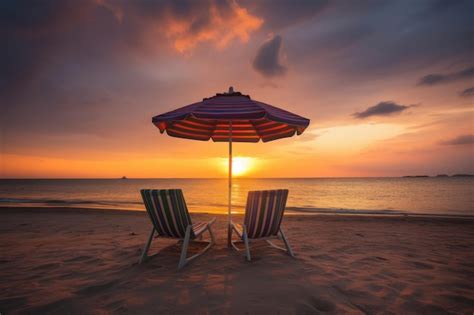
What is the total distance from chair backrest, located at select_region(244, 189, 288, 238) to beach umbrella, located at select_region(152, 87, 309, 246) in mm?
801

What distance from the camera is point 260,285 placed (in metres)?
2.58

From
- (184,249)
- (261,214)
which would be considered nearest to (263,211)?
(261,214)

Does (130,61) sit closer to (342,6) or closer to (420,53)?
(342,6)

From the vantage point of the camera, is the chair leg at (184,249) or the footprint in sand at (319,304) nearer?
the footprint in sand at (319,304)

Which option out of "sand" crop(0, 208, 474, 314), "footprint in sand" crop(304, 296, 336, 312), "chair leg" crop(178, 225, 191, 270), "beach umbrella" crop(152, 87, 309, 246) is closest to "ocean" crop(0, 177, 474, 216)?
"beach umbrella" crop(152, 87, 309, 246)

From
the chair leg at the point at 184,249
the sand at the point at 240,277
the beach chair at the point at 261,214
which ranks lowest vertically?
the sand at the point at 240,277

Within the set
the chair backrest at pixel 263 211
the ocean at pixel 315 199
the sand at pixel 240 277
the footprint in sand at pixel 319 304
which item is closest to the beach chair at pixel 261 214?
the chair backrest at pixel 263 211

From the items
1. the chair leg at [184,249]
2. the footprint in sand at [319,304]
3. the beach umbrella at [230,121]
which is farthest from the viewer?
the chair leg at [184,249]

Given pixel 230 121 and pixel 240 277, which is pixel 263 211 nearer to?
pixel 240 277

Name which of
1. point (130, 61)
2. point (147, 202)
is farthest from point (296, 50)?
point (147, 202)

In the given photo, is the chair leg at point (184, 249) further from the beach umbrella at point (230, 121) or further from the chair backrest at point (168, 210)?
the beach umbrella at point (230, 121)

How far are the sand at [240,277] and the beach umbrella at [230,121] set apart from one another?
4.74ft

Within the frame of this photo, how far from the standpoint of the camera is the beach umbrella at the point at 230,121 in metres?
3.02

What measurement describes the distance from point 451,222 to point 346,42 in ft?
23.4
